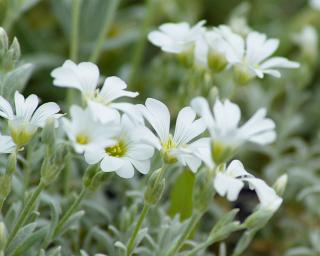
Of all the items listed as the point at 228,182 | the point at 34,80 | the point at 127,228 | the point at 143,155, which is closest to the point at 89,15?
the point at 34,80

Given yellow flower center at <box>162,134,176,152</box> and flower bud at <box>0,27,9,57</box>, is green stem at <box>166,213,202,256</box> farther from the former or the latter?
flower bud at <box>0,27,9,57</box>

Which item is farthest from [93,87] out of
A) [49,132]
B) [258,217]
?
[258,217]

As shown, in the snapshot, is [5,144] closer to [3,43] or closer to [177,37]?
[3,43]

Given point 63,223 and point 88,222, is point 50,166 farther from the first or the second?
point 88,222

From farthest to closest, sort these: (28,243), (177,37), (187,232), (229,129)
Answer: (177,37)
(28,243)
(187,232)
(229,129)

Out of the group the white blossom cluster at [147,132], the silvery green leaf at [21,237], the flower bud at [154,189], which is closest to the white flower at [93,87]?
the white blossom cluster at [147,132]
